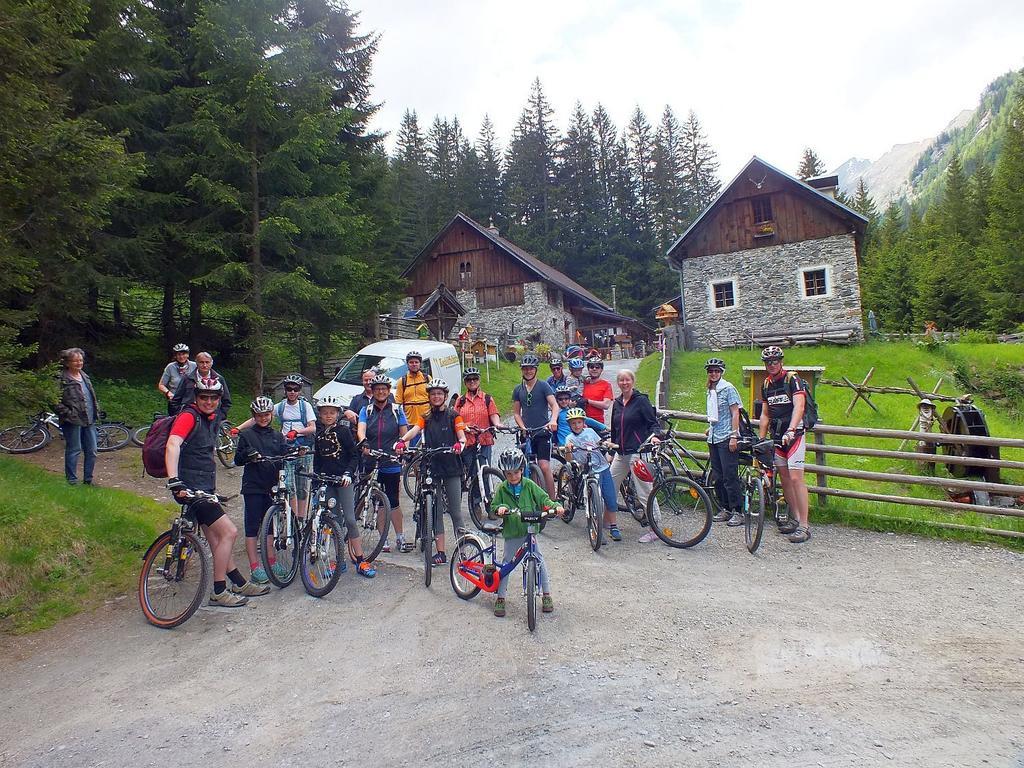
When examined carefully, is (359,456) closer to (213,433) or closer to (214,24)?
(213,433)

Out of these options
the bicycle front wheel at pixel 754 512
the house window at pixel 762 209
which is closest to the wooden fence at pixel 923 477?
the bicycle front wheel at pixel 754 512

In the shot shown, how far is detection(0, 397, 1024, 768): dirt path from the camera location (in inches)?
144

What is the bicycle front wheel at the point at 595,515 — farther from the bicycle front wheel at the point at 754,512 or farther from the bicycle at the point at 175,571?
the bicycle at the point at 175,571

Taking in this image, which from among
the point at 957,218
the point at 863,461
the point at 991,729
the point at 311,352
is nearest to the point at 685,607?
the point at 991,729

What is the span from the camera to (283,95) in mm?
15594

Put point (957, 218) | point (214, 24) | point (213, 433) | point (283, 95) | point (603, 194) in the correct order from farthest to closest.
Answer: point (603, 194)
point (957, 218)
point (283, 95)
point (214, 24)
point (213, 433)

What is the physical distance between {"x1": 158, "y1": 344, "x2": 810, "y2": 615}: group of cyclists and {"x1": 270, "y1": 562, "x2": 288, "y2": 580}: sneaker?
0.53 ft

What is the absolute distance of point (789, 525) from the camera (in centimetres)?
746

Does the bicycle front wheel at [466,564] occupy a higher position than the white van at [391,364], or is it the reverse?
the white van at [391,364]

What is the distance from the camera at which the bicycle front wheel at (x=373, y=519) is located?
7164 mm

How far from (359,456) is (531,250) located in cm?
5477

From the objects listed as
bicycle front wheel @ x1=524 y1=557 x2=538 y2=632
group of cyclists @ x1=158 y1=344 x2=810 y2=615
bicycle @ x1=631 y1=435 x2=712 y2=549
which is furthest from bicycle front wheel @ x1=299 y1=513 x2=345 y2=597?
bicycle @ x1=631 y1=435 x2=712 y2=549

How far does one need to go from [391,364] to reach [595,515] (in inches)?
333

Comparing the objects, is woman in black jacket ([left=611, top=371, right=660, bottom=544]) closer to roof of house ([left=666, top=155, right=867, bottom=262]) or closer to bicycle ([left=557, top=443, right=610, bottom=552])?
bicycle ([left=557, top=443, right=610, bottom=552])
